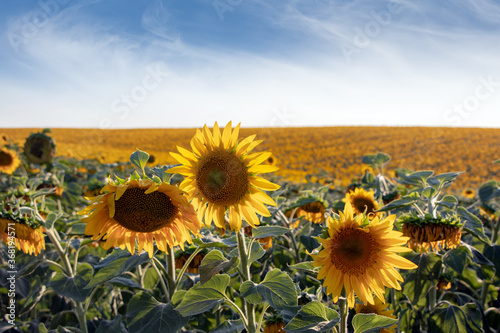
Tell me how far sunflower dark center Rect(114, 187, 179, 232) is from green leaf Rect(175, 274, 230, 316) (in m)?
0.33

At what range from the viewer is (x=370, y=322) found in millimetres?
1557

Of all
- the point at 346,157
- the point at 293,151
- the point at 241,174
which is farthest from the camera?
the point at 293,151

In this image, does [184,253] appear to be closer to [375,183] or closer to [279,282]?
[279,282]

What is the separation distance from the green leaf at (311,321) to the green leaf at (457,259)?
2.92 ft

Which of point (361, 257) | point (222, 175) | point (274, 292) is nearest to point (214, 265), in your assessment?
point (274, 292)

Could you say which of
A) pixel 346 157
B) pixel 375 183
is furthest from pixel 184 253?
pixel 346 157

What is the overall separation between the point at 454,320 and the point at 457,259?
1.40 feet

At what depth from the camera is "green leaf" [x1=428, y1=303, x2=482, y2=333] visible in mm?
2195

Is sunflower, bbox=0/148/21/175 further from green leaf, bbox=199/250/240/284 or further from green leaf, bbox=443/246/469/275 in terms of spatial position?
green leaf, bbox=443/246/469/275

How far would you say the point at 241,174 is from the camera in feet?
5.34

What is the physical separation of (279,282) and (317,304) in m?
0.17

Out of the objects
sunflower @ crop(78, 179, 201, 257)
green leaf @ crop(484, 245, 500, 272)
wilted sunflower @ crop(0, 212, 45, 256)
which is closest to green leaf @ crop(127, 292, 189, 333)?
sunflower @ crop(78, 179, 201, 257)

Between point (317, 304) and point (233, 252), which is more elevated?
point (233, 252)

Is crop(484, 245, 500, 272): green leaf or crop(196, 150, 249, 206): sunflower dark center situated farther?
crop(484, 245, 500, 272): green leaf
